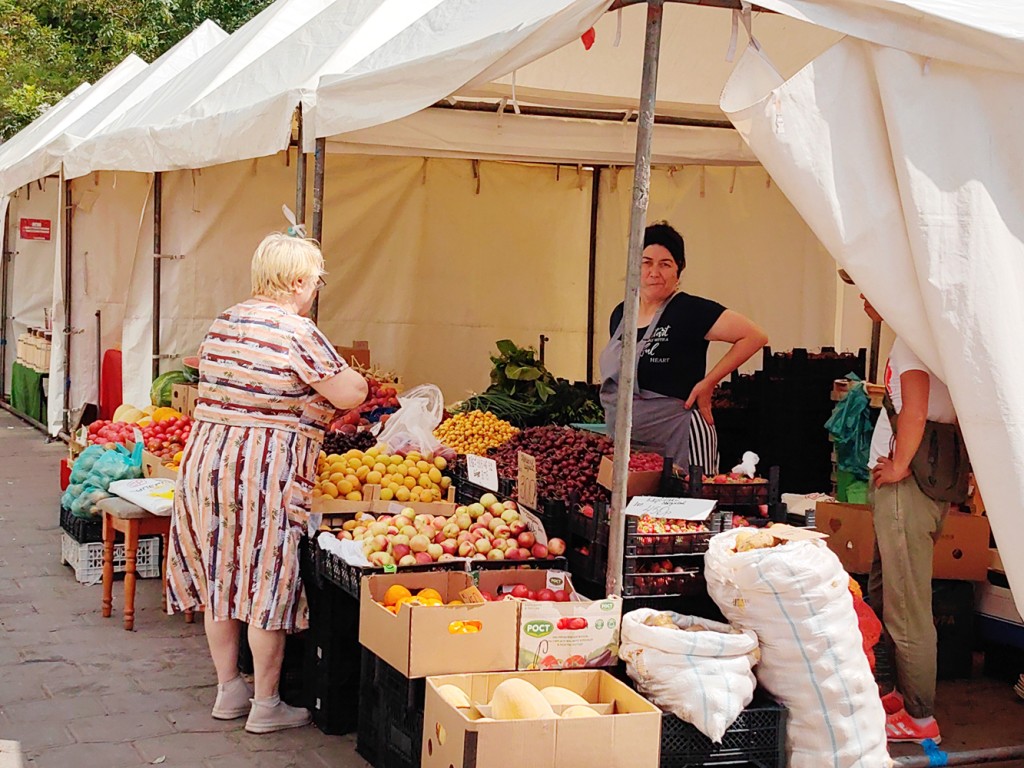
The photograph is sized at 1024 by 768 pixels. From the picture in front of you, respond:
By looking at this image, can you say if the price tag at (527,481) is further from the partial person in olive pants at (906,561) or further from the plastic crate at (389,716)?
the partial person in olive pants at (906,561)

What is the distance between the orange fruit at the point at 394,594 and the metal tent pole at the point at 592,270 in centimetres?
688

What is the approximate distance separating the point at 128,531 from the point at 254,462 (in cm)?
180

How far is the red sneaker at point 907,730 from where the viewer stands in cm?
478

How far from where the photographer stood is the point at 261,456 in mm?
4727

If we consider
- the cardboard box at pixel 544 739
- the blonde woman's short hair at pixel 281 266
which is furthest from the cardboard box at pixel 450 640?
the blonde woman's short hair at pixel 281 266

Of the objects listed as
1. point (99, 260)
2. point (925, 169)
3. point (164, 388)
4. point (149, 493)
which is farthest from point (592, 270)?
point (925, 169)

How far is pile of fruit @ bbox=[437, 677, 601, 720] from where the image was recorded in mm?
3645

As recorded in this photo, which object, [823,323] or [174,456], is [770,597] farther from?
[823,323]

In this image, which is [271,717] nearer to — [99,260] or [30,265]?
[99,260]

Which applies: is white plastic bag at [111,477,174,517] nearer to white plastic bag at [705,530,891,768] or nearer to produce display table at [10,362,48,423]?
white plastic bag at [705,530,891,768]

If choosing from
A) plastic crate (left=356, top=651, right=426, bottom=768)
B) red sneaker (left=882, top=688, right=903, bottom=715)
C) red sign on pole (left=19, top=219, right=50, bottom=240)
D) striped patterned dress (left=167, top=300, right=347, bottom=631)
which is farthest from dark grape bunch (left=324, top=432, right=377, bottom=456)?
red sign on pole (left=19, top=219, right=50, bottom=240)

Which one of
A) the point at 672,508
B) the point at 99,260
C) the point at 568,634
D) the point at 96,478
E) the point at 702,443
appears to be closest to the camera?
the point at 568,634

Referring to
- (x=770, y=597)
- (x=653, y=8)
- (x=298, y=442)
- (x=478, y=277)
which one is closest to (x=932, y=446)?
(x=770, y=597)

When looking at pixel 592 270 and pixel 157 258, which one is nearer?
pixel 157 258
